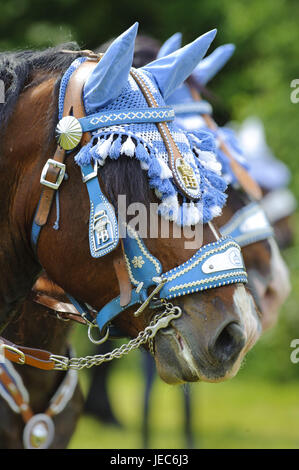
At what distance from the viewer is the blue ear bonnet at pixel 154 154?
7.29 ft

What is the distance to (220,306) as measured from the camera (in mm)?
2172

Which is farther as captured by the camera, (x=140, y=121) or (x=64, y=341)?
Result: (x=64, y=341)

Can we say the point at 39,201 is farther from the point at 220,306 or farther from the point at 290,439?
the point at 290,439

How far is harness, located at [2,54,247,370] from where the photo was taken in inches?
86.4

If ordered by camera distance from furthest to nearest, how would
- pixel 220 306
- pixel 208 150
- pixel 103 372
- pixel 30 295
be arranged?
pixel 103 372, pixel 30 295, pixel 208 150, pixel 220 306

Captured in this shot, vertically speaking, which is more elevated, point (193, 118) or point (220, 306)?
point (193, 118)

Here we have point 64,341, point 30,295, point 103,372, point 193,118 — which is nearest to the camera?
point 30,295

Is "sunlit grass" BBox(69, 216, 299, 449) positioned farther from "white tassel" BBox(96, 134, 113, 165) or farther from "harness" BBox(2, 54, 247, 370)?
"white tassel" BBox(96, 134, 113, 165)

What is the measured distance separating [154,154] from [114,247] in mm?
323

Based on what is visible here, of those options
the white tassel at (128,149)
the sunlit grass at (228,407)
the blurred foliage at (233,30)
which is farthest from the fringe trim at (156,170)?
the blurred foliage at (233,30)

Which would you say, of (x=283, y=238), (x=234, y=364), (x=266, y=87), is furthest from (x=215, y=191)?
(x=266, y=87)

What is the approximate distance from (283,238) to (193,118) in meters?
3.39

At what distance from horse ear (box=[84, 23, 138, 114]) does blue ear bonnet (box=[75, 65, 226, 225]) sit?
0.04m

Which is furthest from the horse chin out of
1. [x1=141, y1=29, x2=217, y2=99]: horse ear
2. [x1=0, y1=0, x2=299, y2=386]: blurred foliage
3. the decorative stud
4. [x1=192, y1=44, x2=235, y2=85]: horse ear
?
[x1=0, y1=0, x2=299, y2=386]: blurred foliage
